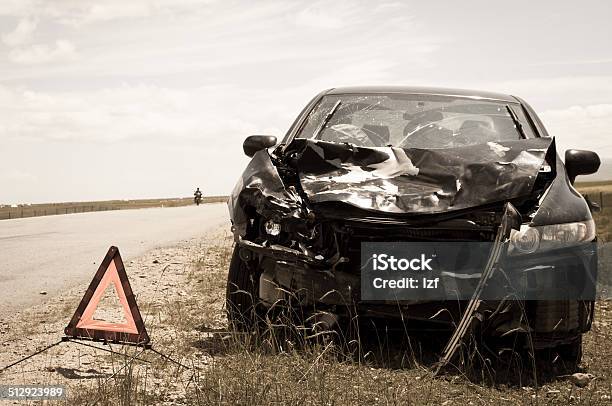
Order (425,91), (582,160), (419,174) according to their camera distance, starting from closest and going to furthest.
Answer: (419,174), (582,160), (425,91)

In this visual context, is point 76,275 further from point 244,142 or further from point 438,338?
point 438,338

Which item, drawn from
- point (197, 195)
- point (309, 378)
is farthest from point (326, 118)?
point (197, 195)

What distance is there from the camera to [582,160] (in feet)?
18.4

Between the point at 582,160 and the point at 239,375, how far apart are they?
9.88 feet

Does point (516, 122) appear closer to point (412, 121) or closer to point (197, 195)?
point (412, 121)

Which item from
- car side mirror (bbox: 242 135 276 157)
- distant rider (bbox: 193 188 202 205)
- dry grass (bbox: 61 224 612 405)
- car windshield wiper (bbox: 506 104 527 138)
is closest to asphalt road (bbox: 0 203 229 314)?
car side mirror (bbox: 242 135 276 157)

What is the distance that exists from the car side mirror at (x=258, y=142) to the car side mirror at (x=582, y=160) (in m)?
2.17

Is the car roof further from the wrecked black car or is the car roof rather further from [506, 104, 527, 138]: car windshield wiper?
the wrecked black car

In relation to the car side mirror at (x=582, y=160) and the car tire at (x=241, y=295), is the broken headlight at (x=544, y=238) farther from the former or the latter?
the car tire at (x=241, y=295)

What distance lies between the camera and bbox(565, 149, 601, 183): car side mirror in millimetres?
5578

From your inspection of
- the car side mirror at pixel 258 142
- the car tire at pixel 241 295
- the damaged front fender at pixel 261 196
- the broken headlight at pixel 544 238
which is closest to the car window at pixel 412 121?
the car side mirror at pixel 258 142

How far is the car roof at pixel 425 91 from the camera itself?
652 centimetres

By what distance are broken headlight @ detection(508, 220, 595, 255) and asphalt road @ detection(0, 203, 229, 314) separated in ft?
16.3

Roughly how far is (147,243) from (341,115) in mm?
8676
